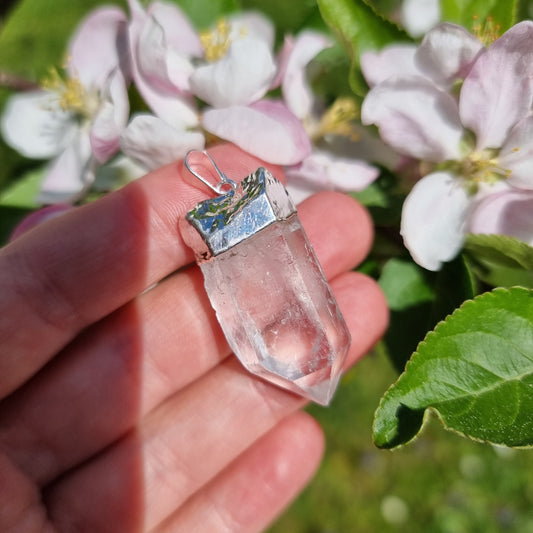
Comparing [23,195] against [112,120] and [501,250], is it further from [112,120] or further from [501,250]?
[501,250]

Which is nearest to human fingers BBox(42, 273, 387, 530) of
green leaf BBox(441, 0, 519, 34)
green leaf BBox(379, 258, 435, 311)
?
green leaf BBox(379, 258, 435, 311)

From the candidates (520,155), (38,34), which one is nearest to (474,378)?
(520,155)

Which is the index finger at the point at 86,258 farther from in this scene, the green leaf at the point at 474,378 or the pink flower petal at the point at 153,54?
the green leaf at the point at 474,378

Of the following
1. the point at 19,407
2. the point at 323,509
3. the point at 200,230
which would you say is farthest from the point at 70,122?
the point at 323,509

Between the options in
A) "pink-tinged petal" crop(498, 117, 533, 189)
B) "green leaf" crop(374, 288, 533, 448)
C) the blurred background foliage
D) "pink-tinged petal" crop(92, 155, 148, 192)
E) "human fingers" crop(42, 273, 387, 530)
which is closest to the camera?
"green leaf" crop(374, 288, 533, 448)

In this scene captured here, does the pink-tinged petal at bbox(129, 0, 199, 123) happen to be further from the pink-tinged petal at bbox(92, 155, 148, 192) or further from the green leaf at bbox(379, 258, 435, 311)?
the green leaf at bbox(379, 258, 435, 311)
